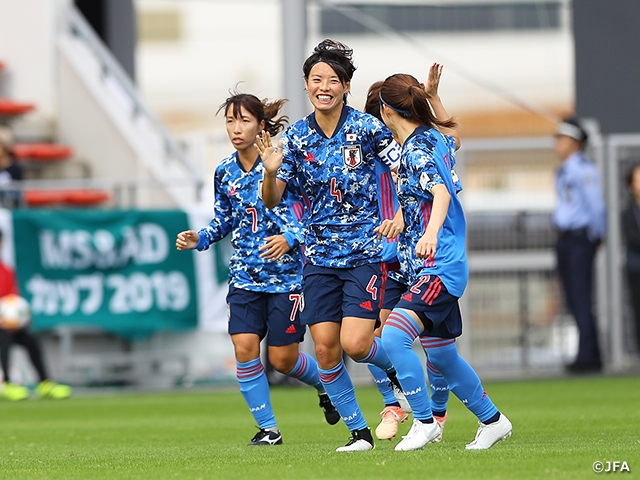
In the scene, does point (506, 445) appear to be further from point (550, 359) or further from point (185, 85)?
point (185, 85)

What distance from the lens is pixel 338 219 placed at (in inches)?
315

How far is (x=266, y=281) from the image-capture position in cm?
881

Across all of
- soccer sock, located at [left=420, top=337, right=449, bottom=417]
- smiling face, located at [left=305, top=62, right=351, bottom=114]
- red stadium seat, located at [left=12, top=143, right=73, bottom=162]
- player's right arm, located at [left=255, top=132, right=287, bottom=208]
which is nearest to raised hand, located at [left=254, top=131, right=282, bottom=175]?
player's right arm, located at [left=255, top=132, right=287, bottom=208]

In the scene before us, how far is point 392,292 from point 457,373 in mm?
1247

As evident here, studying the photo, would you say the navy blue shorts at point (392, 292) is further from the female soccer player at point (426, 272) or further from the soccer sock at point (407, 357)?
the soccer sock at point (407, 357)

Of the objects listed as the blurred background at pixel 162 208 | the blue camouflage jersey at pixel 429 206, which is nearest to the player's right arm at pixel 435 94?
the blue camouflage jersey at pixel 429 206

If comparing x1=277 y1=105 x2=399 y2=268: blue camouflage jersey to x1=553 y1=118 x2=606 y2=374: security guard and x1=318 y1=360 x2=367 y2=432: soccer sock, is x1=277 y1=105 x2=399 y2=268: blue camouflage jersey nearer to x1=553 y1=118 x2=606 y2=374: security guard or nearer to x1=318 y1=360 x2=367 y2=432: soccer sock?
x1=318 y1=360 x2=367 y2=432: soccer sock

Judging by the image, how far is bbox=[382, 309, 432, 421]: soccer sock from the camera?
740 cm

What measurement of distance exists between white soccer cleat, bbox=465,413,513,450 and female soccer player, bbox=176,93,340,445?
135 cm

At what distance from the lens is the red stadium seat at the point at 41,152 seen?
19431 millimetres

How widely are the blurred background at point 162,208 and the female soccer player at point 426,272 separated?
7459 millimetres

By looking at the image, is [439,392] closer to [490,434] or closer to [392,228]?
[490,434]

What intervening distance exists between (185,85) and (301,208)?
25486mm

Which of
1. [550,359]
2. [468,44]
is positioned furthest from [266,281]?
[468,44]
